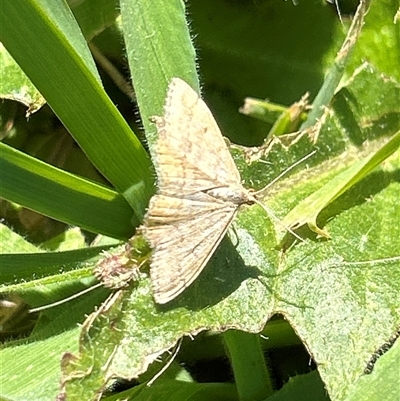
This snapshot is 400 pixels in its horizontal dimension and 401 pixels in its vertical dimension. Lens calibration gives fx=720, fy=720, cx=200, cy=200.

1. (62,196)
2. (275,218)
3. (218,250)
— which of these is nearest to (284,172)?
(275,218)

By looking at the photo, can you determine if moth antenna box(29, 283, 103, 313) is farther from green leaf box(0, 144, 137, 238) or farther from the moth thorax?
the moth thorax

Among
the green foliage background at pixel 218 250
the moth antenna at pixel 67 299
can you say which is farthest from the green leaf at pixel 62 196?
the moth antenna at pixel 67 299

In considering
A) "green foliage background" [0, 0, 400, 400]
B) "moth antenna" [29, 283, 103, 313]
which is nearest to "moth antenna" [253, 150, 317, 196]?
"green foliage background" [0, 0, 400, 400]

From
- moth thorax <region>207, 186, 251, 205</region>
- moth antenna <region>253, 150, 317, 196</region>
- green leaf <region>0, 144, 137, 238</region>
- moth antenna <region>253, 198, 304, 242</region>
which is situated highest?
green leaf <region>0, 144, 137, 238</region>

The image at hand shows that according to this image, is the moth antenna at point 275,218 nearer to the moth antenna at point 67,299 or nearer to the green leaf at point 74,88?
the green leaf at point 74,88

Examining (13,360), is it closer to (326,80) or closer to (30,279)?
(30,279)

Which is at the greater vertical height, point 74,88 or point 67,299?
point 74,88

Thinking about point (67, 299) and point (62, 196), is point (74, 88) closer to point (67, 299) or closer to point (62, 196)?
point (62, 196)

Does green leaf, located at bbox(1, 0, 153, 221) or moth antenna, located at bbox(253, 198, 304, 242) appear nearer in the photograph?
green leaf, located at bbox(1, 0, 153, 221)
